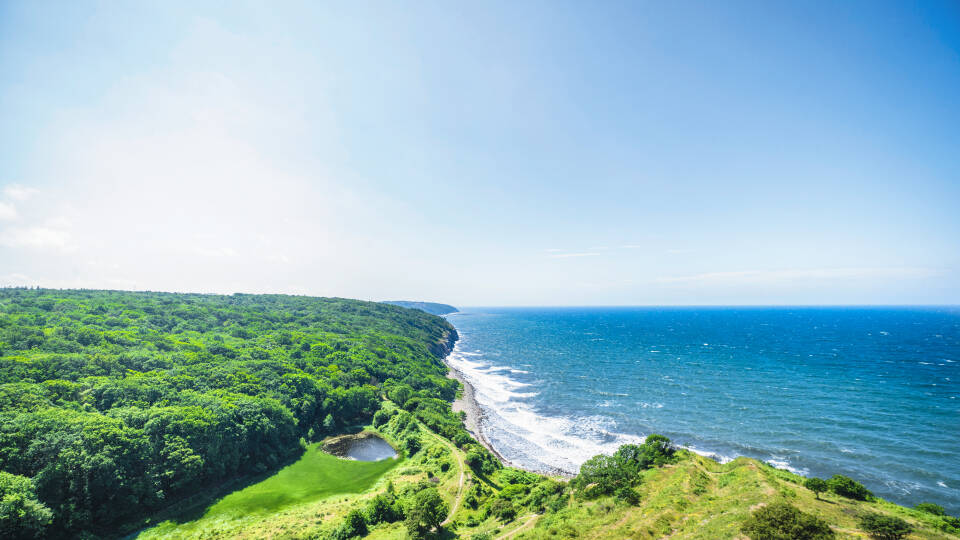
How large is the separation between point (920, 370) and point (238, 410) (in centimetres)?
18279

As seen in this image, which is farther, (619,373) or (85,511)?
(619,373)

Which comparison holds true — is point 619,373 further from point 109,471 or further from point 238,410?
point 109,471

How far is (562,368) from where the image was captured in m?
123

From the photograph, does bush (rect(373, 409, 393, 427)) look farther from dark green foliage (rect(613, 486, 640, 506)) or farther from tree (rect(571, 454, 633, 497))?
dark green foliage (rect(613, 486, 640, 506))

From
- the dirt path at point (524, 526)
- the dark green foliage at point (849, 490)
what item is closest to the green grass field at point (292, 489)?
the dirt path at point (524, 526)

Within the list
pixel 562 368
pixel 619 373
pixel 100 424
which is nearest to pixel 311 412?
pixel 100 424

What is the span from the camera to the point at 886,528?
22766mm

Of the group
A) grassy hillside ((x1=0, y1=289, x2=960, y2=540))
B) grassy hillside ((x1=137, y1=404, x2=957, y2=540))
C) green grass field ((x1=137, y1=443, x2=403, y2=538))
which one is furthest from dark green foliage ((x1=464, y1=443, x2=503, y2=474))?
→ green grass field ((x1=137, y1=443, x2=403, y2=538))

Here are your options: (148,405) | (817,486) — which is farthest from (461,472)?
(148,405)

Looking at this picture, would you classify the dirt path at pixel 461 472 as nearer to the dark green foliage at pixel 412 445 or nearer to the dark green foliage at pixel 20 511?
the dark green foliage at pixel 412 445

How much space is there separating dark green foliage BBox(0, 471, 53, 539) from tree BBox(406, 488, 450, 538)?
36.7 m

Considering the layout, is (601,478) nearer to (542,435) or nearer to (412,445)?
(542,435)

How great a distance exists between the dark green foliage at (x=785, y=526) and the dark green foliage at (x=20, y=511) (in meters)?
64.4

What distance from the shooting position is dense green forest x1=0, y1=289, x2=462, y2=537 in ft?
126
